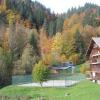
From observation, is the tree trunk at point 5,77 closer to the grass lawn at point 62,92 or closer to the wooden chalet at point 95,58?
the grass lawn at point 62,92

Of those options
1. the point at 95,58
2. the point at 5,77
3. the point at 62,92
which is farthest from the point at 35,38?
the point at 62,92

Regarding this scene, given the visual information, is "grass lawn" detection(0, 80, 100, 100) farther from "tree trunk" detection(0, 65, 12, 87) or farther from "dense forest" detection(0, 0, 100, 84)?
"dense forest" detection(0, 0, 100, 84)

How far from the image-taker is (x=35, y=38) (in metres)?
137

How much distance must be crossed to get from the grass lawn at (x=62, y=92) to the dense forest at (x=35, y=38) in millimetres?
26298

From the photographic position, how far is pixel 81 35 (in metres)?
134

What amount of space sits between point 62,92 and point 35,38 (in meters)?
84.6

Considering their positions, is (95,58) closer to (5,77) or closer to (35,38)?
(5,77)

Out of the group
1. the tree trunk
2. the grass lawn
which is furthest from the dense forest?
the grass lawn

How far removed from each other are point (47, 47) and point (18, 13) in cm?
3682

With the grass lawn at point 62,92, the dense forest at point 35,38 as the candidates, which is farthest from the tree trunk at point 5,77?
the grass lawn at point 62,92

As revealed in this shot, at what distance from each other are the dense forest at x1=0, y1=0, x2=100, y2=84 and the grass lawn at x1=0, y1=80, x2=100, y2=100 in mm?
→ 26298

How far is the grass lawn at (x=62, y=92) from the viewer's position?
44156 mm

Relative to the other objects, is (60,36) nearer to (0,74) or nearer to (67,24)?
(67,24)

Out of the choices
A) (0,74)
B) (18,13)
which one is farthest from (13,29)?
(0,74)
